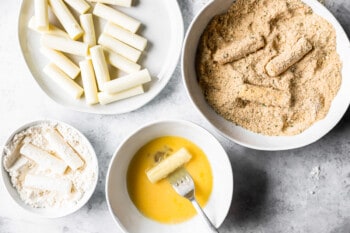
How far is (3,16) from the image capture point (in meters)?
1.75

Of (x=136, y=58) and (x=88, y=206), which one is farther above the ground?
(x=136, y=58)

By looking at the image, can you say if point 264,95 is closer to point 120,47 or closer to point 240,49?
point 240,49

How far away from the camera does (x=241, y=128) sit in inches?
64.5

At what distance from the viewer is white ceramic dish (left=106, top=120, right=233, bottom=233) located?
5.32ft

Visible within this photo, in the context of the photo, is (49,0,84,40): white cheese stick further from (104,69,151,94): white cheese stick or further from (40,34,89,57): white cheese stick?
(104,69,151,94): white cheese stick

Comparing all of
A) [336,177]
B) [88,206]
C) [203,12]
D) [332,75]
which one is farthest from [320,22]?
[88,206]

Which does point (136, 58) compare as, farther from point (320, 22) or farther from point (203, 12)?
point (320, 22)

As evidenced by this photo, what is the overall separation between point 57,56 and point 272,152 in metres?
0.70

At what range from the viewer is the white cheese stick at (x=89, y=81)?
5.53 feet

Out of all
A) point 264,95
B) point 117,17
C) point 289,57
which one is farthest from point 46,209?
point 289,57

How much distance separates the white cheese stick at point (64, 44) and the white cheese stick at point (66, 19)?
2 centimetres

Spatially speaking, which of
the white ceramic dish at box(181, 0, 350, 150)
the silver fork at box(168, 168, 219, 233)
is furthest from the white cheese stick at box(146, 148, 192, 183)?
the white ceramic dish at box(181, 0, 350, 150)

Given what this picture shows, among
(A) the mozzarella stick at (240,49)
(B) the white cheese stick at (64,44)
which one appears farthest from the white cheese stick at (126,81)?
(A) the mozzarella stick at (240,49)

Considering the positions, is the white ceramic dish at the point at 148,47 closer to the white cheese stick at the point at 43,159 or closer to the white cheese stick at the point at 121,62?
the white cheese stick at the point at 121,62
